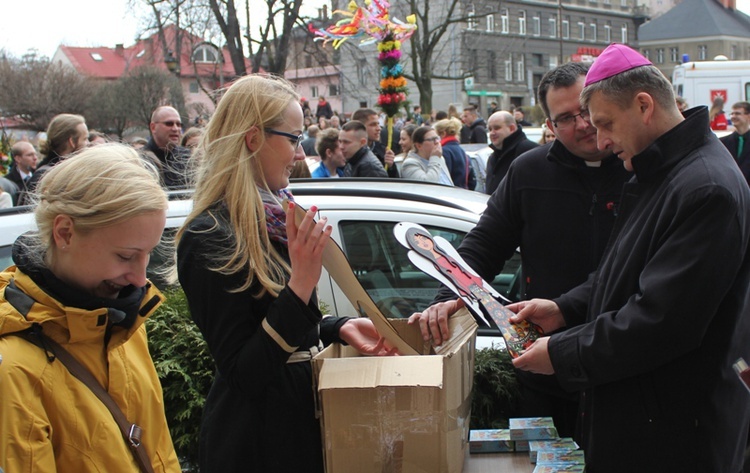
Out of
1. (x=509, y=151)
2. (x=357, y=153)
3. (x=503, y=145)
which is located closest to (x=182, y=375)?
(x=357, y=153)

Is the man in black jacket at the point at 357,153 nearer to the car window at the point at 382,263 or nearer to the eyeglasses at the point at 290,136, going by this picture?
the car window at the point at 382,263

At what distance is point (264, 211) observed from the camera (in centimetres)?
227

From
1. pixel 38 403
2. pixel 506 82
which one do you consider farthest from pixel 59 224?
pixel 506 82

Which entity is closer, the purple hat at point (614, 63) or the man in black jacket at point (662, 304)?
the man in black jacket at point (662, 304)

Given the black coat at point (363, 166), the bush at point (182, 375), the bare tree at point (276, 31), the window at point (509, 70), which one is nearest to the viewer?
the bush at point (182, 375)

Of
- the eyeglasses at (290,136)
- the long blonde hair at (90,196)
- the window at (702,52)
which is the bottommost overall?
the long blonde hair at (90,196)

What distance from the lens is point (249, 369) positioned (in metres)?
2.11

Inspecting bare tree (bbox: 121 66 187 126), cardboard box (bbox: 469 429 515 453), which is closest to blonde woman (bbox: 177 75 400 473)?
cardboard box (bbox: 469 429 515 453)

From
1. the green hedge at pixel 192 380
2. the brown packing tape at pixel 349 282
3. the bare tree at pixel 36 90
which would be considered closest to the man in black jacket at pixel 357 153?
the green hedge at pixel 192 380

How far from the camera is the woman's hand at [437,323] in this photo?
8.30ft

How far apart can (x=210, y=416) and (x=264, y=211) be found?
64cm

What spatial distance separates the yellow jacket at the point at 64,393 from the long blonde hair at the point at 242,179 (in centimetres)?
27

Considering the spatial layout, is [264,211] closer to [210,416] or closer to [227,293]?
[227,293]

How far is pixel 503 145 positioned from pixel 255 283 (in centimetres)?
624
